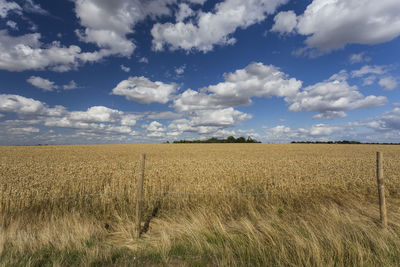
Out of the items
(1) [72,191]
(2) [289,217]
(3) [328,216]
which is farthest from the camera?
(1) [72,191]

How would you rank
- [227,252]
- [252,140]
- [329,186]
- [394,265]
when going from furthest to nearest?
[252,140], [329,186], [227,252], [394,265]

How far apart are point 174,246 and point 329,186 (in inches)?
327

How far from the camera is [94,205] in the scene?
7.05 m

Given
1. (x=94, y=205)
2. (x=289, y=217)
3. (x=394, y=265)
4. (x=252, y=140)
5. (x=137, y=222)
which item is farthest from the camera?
(x=252, y=140)

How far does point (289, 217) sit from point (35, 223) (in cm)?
801

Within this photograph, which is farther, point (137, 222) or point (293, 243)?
point (137, 222)

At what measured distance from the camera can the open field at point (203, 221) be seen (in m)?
4.02

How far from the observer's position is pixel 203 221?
5668 millimetres

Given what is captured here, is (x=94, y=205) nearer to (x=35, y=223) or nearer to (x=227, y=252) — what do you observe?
(x=35, y=223)

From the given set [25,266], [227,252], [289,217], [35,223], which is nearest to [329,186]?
[289,217]

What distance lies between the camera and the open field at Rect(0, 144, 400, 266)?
402 centimetres

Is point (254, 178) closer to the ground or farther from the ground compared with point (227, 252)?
farther from the ground

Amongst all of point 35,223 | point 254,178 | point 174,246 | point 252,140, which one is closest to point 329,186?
point 254,178

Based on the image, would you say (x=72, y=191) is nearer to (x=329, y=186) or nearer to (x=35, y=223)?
(x=35, y=223)
